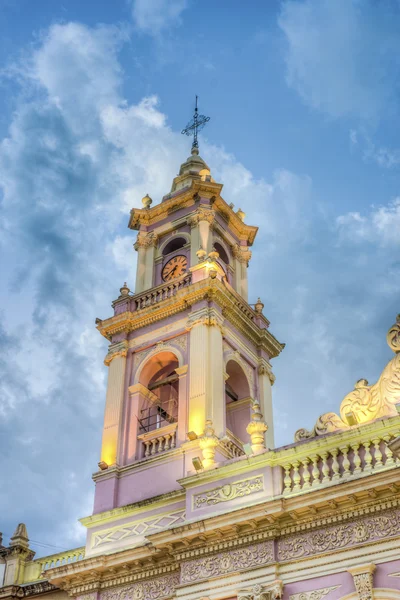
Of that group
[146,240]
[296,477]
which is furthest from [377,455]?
[146,240]

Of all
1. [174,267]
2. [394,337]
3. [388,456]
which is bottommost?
[388,456]

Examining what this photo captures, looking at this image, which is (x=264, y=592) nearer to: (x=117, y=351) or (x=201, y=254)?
(x=117, y=351)

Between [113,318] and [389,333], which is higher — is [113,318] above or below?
above

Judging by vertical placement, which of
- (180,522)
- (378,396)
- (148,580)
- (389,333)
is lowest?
(148,580)

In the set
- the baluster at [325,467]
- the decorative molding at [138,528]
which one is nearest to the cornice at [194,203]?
the decorative molding at [138,528]

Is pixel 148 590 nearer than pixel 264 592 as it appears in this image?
No

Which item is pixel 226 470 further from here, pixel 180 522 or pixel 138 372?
pixel 138 372

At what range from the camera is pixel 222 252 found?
24953 millimetres

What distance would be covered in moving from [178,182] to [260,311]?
5816mm

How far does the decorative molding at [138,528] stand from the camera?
1719cm

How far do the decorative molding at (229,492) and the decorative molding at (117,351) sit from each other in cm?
636

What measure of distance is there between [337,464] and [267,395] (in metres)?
7.74

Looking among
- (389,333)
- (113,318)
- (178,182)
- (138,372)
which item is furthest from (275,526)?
(178,182)

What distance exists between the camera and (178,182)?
2664 centimetres
